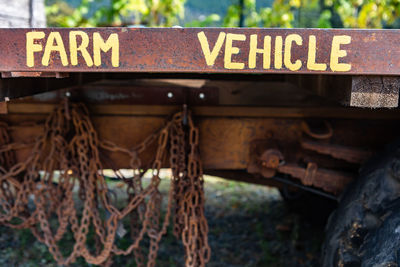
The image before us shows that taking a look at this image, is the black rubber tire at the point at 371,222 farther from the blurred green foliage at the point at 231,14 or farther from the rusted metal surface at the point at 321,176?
the blurred green foliage at the point at 231,14

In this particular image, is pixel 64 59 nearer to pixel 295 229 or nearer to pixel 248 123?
pixel 248 123

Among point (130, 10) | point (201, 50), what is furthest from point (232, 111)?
point (130, 10)

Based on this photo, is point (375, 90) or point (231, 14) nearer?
point (375, 90)

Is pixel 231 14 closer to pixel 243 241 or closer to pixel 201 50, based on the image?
pixel 243 241

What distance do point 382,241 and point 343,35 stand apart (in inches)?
28.7

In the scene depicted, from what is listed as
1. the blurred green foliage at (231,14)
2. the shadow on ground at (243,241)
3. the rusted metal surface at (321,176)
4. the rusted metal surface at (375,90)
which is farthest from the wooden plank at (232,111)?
the blurred green foliage at (231,14)

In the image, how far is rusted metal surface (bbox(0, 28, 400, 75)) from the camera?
4.00 ft

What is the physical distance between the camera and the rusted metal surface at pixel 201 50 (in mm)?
1219

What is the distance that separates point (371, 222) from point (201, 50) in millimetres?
958

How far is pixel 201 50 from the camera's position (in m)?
1.24

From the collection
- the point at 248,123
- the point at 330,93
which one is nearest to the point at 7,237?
the point at 248,123

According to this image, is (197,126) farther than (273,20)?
No

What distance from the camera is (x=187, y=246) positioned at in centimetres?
203

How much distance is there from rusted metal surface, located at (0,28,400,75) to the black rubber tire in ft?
1.85
